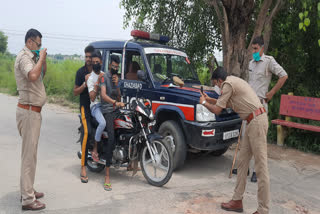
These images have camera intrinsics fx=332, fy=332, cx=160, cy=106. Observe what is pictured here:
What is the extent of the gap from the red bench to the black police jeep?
6.45ft

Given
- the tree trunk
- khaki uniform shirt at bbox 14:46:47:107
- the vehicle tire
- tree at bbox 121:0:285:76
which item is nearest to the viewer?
khaki uniform shirt at bbox 14:46:47:107

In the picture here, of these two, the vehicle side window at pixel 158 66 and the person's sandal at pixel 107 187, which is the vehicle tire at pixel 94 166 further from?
the vehicle side window at pixel 158 66

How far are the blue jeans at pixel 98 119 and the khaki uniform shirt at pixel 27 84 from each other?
3.80 feet

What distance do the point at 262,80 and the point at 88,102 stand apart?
285 centimetres

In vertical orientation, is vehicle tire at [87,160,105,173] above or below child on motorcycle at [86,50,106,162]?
below

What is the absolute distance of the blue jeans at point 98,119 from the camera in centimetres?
504

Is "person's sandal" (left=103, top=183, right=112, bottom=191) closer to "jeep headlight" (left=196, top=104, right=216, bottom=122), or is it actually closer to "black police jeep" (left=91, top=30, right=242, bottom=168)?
"black police jeep" (left=91, top=30, right=242, bottom=168)

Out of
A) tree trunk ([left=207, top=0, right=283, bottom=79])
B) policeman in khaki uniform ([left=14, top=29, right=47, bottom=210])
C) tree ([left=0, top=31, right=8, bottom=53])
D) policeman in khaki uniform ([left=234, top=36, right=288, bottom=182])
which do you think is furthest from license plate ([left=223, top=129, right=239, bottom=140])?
tree ([left=0, top=31, right=8, bottom=53])

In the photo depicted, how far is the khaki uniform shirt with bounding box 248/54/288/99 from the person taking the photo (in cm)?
536

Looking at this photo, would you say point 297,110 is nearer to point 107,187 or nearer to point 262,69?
point 262,69

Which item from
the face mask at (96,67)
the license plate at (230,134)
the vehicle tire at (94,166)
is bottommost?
the vehicle tire at (94,166)

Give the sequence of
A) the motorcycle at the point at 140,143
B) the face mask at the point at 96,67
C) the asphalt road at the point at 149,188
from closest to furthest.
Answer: the asphalt road at the point at 149,188 → the motorcycle at the point at 140,143 → the face mask at the point at 96,67

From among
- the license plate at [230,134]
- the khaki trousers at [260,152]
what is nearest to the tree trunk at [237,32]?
the license plate at [230,134]

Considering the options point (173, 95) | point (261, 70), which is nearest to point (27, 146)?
point (173, 95)
